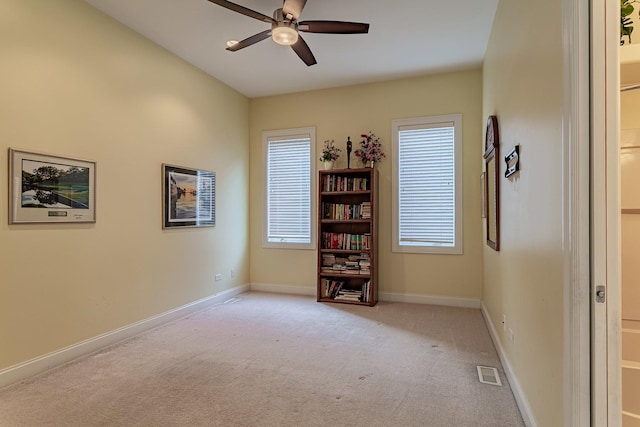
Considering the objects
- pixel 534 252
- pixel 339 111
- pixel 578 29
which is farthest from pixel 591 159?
pixel 339 111

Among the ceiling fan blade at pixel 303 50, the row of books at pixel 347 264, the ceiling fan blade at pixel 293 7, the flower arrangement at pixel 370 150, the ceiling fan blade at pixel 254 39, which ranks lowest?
the row of books at pixel 347 264

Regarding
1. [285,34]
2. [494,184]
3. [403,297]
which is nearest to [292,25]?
[285,34]

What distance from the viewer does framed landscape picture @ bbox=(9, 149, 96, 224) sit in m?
2.48

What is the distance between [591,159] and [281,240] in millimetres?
4420

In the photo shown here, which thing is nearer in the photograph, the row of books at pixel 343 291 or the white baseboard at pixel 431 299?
the white baseboard at pixel 431 299

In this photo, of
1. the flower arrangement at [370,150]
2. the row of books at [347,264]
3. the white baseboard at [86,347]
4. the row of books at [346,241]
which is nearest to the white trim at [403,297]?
the row of books at [347,264]

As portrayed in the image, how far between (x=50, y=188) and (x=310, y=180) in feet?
10.4

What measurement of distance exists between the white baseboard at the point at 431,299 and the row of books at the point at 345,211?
3.82 feet

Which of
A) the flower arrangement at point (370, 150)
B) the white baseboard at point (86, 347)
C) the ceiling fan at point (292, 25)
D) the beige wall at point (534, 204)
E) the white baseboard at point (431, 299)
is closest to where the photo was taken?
the beige wall at point (534, 204)

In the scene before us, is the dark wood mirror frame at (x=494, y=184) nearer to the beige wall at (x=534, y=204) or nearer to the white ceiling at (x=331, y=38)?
the beige wall at (x=534, y=204)

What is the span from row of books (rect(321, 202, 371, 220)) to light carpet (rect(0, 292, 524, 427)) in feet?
4.75

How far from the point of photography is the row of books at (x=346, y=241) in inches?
179

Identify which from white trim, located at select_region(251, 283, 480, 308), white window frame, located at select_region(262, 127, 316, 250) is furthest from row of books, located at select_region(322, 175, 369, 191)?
white trim, located at select_region(251, 283, 480, 308)

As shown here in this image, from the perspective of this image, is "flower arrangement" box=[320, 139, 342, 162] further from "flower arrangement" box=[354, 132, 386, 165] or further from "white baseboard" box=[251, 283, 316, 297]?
"white baseboard" box=[251, 283, 316, 297]
